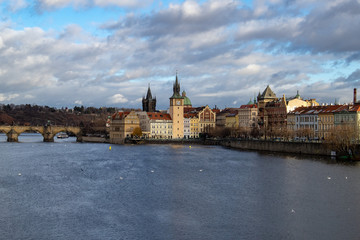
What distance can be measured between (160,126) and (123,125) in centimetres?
1282

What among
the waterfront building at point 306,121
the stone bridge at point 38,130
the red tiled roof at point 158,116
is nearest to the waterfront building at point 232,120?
the red tiled roof at point 158,116

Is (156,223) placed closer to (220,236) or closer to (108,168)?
(220,236)

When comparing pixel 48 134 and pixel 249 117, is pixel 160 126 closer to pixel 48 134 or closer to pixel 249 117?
pixel 249 117

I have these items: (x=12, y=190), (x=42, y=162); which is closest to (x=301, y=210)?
(x=12, y=190)

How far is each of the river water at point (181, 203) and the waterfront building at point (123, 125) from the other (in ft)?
257

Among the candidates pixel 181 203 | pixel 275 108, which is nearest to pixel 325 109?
pixel 275 108

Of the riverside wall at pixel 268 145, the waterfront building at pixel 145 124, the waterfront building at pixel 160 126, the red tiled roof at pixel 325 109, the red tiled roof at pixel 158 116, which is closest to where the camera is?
the riverside wall at pixel 268 145

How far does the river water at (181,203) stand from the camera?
28.4 meters

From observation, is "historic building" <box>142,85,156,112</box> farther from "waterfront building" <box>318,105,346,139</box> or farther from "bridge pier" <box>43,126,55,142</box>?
"waterfront building" <box>318,105,346,139</box>

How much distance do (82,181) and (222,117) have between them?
388ft

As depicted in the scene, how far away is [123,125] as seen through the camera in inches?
5448

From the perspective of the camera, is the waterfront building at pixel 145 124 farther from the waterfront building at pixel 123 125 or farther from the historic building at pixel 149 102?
the historic building at pixel 149 102

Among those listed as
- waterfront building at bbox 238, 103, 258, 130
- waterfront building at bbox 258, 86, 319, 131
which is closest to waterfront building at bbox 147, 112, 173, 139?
waterfront building at bbox 238, 103, 258, 130

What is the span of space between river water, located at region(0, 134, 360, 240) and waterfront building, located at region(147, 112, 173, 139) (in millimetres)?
85604
